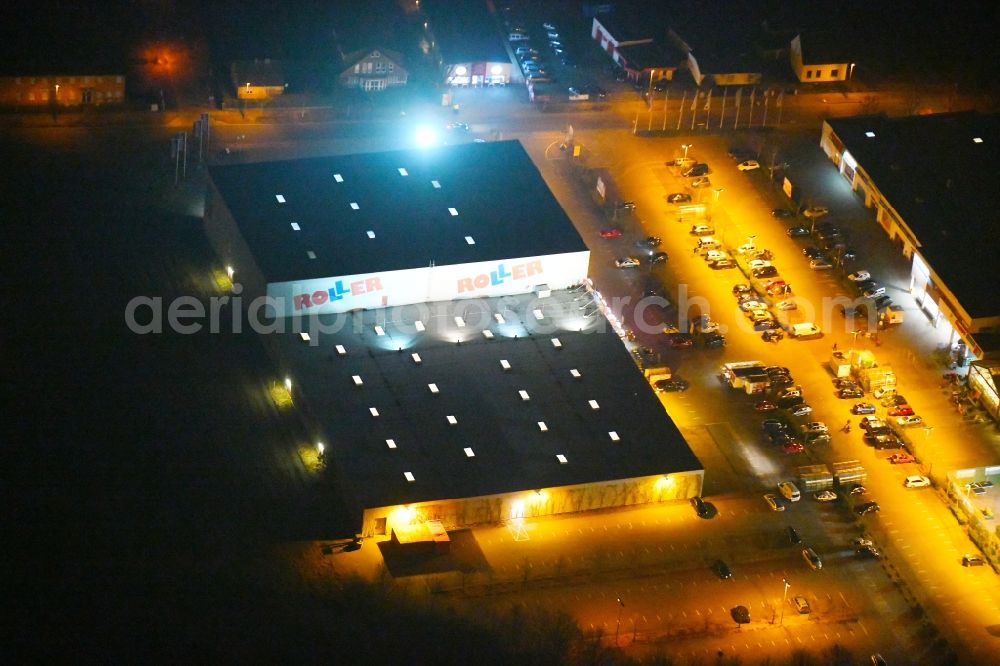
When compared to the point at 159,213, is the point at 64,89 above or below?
above

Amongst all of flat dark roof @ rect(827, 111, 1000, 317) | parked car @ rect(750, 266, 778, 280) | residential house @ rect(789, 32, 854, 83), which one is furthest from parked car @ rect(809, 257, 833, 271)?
residential house @ rect(789, 32, 854, 83)

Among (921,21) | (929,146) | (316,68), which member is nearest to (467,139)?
(316,68)

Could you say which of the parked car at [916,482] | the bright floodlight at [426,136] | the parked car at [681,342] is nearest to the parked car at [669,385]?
the parked car at [681,342]

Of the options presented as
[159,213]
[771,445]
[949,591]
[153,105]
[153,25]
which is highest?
[153,25]

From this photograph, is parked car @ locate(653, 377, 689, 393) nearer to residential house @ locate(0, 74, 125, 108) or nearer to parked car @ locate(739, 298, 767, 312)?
parked car @ locate(739, 298, 767, 312)

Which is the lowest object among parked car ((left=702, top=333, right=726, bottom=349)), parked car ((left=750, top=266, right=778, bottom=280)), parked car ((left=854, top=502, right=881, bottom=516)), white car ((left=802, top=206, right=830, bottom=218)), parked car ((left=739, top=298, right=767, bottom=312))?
parked car ((left=854, top=502, right=881, bottom=516))

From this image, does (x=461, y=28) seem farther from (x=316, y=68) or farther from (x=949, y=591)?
(x=949, y=591)
